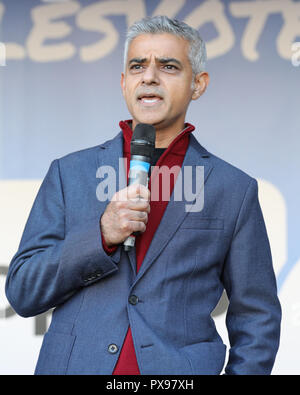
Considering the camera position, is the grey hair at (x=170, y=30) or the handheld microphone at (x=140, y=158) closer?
the handheld microphone at (x=140, y=158)

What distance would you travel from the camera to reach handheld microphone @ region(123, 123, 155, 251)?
1814mm

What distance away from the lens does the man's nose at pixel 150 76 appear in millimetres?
2209

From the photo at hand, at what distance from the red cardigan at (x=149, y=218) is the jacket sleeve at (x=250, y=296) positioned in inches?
10.8

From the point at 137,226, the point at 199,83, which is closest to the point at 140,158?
the point at 137,226

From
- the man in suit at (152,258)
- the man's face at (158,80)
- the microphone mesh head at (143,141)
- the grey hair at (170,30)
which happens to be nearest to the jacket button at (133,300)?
the man in suit at (152,258)

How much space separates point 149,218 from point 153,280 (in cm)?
23

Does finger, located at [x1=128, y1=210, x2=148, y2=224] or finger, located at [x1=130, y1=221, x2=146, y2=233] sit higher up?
finger, located at [x1=128, y1=210, x2=148, y2=224]

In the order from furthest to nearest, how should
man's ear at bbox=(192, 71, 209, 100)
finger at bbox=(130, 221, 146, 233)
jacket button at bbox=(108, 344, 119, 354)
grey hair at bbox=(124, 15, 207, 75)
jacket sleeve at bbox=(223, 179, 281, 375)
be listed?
man's ear at bbox=(192, 71, 209, 100)
grey hair at bbox=(124, 15, 207, 75)
jacket sleeve at bbox=(223, 179, 281, 375)
jacket button at bbox=(108, 344, 119, 354)
finger at bbox=(130, 221, 146, 233)

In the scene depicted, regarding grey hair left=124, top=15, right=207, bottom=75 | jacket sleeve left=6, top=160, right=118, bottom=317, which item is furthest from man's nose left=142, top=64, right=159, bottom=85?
jacket sleeve left=6, top=160, right=118, bottom=317

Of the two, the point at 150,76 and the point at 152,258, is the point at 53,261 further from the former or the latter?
the point at 150,76

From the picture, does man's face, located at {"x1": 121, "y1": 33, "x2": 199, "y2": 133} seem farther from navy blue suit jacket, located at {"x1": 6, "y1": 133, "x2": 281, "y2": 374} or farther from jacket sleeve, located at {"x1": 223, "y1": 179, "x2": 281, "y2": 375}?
jacket sleeve, located at {"x1": 223, "y1": 179, "x2": 281, "y2": 375}

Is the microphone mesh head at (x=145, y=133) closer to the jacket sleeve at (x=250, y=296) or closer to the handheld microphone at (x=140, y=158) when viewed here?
the handheld microphone at (x=140, y=158)

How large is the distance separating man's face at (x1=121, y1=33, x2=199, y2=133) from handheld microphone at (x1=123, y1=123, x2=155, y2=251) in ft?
0.80

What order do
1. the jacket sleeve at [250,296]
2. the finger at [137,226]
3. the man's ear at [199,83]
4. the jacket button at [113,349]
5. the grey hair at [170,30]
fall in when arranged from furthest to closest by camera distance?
the man's ear at [199,83], the grey hair at [170,30], the jacket sleeve at [250,296], the jacket button at [113,349], the finger at [137,226]
